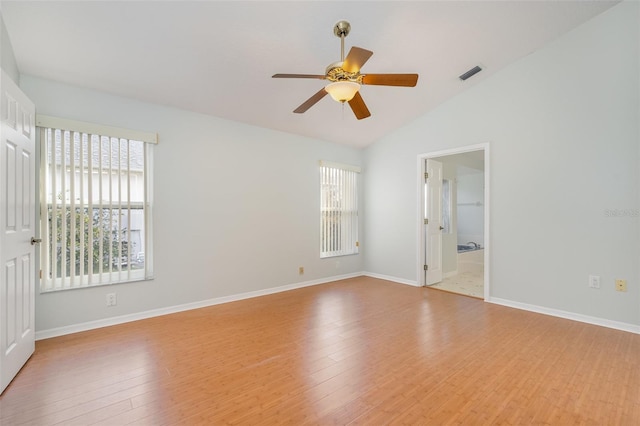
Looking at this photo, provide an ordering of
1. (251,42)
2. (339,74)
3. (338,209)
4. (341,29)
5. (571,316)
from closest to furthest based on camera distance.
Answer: (339,74) < (341,29) < (251,42) < (571,316) < (338,209)

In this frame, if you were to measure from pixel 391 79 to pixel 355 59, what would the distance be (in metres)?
0.40

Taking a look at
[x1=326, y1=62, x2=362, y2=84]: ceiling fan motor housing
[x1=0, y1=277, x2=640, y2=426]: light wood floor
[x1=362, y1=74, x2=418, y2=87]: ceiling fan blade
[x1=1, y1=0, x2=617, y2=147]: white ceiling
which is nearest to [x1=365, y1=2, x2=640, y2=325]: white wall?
[x1=1, y1=0, x2=617, y2=147]: white ceiling

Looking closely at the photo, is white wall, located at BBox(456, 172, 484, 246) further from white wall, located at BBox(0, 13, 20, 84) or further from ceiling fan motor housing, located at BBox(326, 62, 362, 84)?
white wall, located at BBox(0, 13, 20, 84)

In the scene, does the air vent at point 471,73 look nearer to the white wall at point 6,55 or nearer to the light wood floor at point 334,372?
the light wood floor at point 334,372

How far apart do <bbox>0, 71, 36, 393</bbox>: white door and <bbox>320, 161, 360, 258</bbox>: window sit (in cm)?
356

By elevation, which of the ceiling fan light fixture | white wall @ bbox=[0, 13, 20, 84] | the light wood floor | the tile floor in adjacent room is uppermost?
white wall @ bbox=[0, 13, 20, 84]

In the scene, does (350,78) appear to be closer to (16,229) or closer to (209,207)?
(209,207)

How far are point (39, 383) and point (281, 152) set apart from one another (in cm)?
354

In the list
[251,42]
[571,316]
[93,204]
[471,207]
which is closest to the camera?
[251,42]

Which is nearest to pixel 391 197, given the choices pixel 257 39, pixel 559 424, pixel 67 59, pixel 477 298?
pixel 477 298

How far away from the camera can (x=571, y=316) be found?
10.8ft

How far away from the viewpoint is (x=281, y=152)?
4.49 meters

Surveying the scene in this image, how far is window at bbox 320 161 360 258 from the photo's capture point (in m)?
5.09

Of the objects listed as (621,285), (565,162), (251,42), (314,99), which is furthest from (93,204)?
(621,285)
